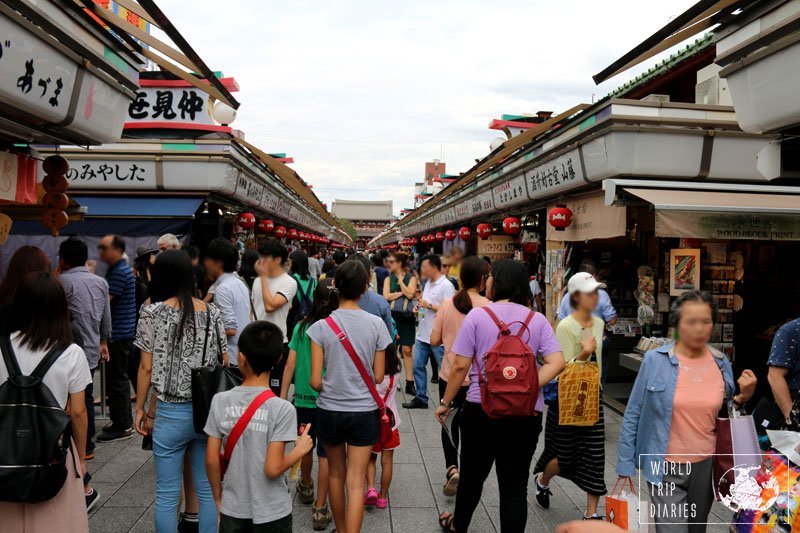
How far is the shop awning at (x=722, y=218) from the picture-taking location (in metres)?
5.96

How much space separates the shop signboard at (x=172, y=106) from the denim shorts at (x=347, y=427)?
8.28 m

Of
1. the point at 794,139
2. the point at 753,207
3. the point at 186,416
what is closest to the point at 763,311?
the point at 753,207

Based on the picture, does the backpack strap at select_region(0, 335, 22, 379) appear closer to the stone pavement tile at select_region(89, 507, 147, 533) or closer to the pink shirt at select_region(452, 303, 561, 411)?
the stone pavement tile at select_region(89, 507, 147, 533)

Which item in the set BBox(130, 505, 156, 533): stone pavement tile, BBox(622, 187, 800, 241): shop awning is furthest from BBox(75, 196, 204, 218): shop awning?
BBox(622, 187, 800, 241): shop awning

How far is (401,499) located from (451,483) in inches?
17.5

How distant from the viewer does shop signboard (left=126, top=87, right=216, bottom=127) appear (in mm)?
10250

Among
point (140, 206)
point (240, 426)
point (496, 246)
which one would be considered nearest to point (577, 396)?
point (240, 426)

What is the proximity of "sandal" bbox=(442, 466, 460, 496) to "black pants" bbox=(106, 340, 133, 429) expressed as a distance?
11.9 feet

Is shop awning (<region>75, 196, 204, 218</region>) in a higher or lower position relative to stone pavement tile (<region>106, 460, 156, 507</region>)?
higher

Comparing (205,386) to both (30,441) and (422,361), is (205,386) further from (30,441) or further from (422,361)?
(422,361)

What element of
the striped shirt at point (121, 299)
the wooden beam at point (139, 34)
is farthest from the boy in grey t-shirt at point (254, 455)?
the striped shirt at point (121, 299)

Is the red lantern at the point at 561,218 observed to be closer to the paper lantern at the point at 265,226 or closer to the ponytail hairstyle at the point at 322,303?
the ponytail hairstyle at the point at 322,303

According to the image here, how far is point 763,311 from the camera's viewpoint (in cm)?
851

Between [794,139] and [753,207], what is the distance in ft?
5.03
